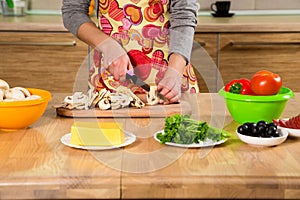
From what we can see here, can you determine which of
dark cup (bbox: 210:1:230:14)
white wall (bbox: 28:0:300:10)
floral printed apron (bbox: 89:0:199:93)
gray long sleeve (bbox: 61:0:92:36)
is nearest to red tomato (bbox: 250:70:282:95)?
floral printed apron (bbox: 89:0:199:93)

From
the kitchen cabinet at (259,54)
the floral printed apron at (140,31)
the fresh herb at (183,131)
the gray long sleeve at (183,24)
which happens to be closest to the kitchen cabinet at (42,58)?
the kitchen cabinet at (259,54)

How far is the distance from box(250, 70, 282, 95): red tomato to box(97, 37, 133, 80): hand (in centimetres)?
44

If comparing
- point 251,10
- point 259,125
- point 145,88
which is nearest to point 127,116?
point 145,88

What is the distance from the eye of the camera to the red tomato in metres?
1.83

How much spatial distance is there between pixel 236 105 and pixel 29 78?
5.99 ft

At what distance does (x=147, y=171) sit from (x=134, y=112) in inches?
20.8

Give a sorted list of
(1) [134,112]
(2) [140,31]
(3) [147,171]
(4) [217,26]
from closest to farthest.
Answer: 1. (3) [147,171]
2. (1) [134,112]
3. (2) [140,31]
4. (4) [217,26]

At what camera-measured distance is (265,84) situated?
1828mm

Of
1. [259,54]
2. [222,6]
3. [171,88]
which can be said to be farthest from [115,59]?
[222,6]

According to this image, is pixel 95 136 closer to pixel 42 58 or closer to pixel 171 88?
pixel 171 88

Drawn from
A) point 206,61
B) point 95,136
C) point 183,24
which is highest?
point 183,24

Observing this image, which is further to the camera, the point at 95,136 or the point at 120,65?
the point at 120,65

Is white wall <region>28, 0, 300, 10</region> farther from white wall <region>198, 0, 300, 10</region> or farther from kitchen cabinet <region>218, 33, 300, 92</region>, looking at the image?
kitchen cabinet <region>218, 33, 300, 92</region>

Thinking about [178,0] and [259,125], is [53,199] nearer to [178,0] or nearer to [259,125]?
[259,125]
